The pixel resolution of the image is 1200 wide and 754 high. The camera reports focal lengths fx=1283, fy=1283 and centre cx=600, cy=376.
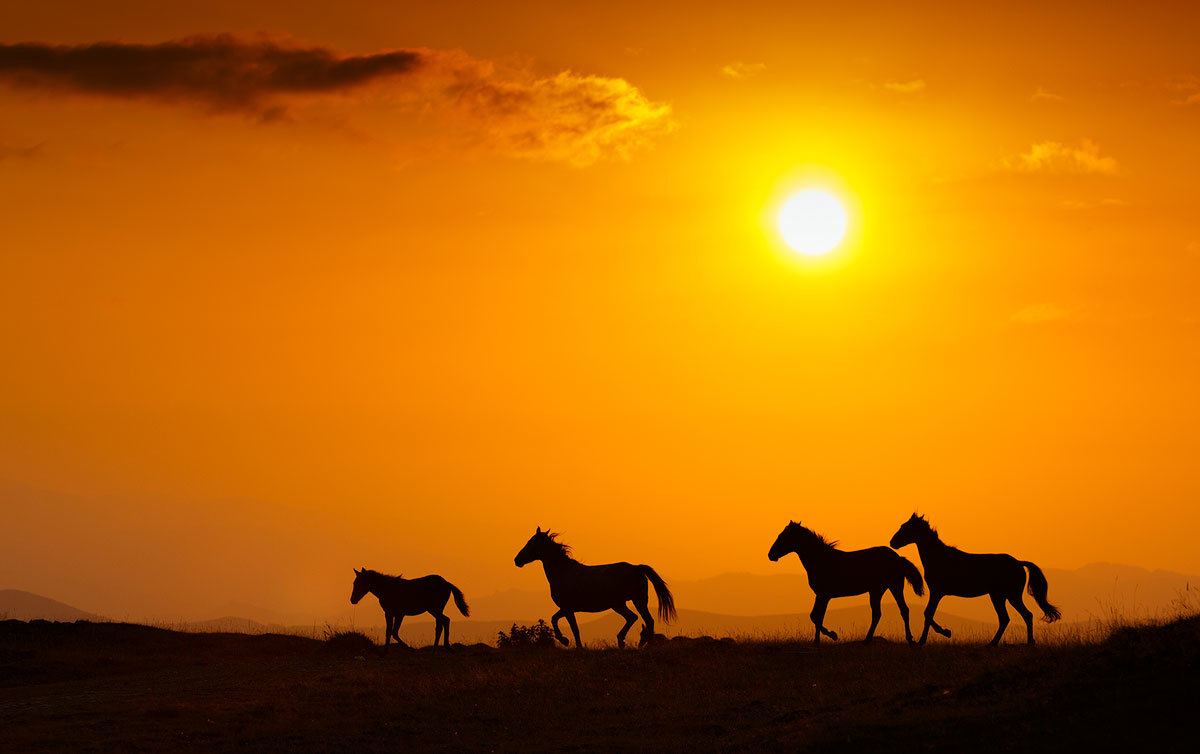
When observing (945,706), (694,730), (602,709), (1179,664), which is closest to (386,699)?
(602,709)

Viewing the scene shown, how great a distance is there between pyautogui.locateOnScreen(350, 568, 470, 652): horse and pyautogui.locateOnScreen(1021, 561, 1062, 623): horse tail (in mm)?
Result: 14362

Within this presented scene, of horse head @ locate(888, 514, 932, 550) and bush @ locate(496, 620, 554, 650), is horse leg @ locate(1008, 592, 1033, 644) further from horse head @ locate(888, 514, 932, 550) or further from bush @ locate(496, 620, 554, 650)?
bush @ locate(496, 620, 554, 650)

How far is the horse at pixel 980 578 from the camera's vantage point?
2755 cm

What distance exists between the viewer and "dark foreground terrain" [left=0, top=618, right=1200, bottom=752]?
61.4 feet

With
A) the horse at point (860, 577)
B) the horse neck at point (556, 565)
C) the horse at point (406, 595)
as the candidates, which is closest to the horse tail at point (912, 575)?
the horse at point (860, 577)

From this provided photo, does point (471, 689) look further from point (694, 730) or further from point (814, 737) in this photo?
point (814, 737)

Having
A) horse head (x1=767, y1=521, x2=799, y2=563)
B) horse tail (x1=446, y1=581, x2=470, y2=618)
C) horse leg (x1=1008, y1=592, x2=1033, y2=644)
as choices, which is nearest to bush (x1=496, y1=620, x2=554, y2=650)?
horse tail (x1=446, y1=581, x2=470, y2=618)

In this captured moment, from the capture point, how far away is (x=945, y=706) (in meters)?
20.3

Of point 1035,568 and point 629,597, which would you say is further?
point 629,597

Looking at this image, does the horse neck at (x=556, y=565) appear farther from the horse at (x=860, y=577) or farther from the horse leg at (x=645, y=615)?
the horse at (x=860, y=577)

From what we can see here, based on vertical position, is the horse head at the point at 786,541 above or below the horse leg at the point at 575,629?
above

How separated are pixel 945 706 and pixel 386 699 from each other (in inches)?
429

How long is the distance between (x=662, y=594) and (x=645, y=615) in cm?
65

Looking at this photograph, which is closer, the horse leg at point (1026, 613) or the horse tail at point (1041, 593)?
the horse leg at point (1026, 613)
